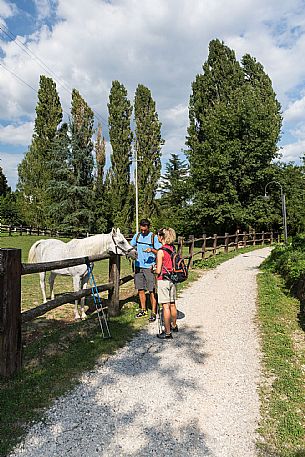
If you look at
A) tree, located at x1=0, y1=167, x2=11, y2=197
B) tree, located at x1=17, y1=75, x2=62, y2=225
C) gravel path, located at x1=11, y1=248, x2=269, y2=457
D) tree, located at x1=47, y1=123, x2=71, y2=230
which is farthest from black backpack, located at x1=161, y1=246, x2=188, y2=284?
tree, located at x1=0, y1=167, x2=11, y2=197

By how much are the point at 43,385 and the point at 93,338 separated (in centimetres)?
142

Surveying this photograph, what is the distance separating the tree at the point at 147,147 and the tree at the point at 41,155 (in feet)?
28.2

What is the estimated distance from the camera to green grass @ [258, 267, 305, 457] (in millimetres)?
2506

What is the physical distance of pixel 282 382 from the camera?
3.44m

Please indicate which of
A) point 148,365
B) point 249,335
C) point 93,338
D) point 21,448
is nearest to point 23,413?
point 21,448

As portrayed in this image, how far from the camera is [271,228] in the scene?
29.9 metres

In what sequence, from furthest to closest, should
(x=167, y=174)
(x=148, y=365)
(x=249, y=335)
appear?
(x=167, y=174) → (x=249, y=335) → (x=148, y=365)

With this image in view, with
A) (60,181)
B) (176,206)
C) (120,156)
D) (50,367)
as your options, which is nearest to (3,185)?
(60,181)

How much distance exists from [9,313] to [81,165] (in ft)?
98.7

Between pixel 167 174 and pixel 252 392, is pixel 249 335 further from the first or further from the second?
pixel 167 174

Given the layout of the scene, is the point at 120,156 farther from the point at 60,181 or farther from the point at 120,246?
the point at 120,246

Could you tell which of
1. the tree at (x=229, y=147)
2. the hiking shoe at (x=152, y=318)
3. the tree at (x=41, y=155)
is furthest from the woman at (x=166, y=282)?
the tree at (x=41, y=155)

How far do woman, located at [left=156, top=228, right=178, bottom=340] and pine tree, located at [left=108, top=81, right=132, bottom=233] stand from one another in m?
27.7

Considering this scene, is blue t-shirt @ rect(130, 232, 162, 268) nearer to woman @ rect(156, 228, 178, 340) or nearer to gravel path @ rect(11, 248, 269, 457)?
woman @ rect(156, 228, 178, 340)
